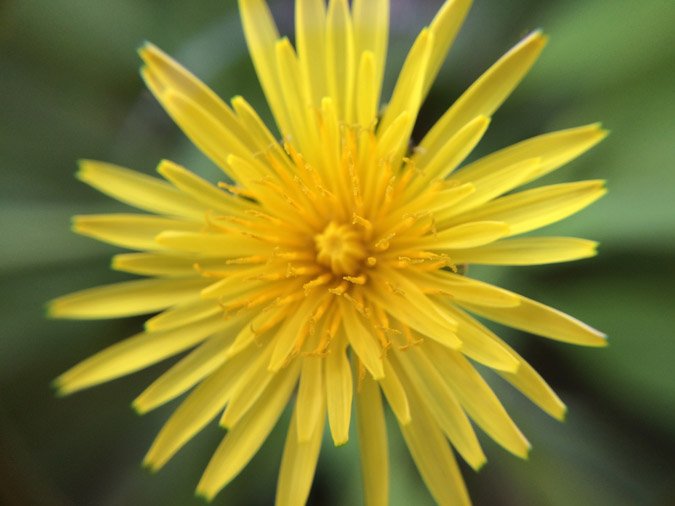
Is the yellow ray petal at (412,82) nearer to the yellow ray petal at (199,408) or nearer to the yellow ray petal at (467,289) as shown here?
the yellow ray petal at (467,289)

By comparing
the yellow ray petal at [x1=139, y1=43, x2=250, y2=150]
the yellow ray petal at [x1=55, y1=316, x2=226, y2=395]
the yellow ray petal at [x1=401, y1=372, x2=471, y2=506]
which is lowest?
the yellow ray petal at [x1=401, y1=372, x2=471, y2=506]

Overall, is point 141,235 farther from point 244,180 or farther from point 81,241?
point 81,241

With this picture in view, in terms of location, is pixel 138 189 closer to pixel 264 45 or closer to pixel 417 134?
pixel 264 45

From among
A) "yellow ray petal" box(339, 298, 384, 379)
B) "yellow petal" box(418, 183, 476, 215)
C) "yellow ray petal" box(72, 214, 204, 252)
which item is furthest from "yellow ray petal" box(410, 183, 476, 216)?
"yellow ray petal" box(72, 214, 204, 252)

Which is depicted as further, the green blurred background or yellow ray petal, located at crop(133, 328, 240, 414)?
Answer: the green blurred background

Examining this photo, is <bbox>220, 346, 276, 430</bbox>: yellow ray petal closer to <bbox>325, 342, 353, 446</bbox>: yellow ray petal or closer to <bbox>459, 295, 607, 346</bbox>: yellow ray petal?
<bbox>325, 342, 353, 446</bbox>: yellow ray petal

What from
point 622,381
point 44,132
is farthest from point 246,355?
point 44,132

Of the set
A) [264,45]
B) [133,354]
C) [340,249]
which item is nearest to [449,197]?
[340,249]
